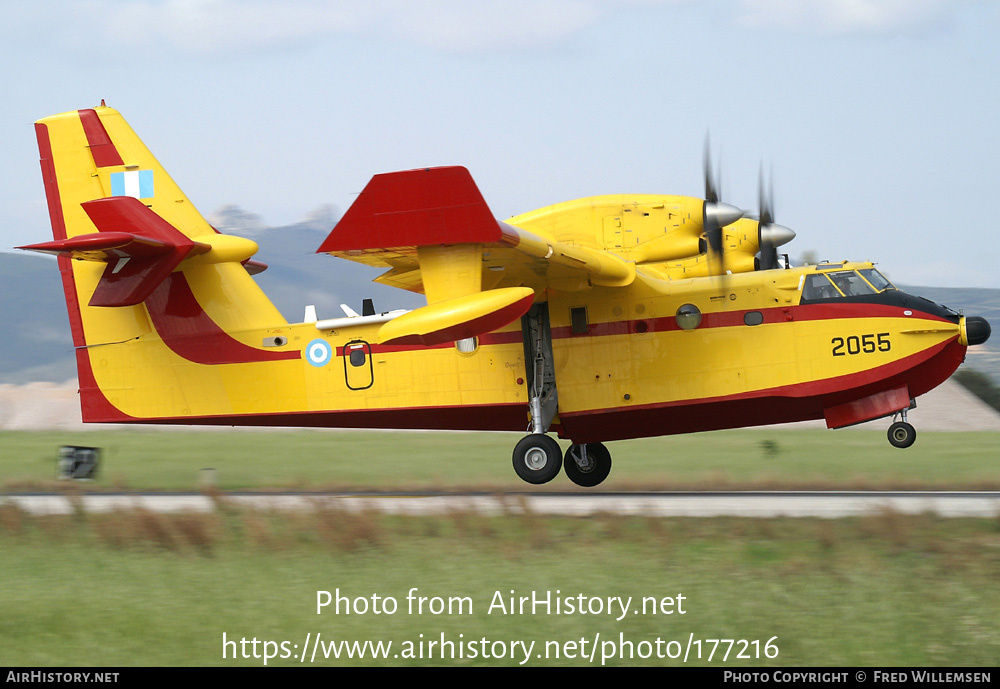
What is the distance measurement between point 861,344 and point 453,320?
677cm

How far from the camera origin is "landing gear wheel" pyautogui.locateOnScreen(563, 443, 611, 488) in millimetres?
17688

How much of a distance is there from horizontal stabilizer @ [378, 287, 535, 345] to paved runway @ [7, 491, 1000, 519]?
7.72 ft

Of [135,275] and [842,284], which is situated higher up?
[135,275]

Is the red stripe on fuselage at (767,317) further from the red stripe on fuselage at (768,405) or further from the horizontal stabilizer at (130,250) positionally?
the horizontal stabilizer at (130,250)

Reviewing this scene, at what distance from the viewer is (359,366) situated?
54.1 feet

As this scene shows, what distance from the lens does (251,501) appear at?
51.4 feet

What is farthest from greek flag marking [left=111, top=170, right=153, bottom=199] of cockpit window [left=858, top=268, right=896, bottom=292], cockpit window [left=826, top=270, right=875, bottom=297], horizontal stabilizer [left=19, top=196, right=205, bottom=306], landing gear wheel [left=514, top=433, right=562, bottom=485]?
cockpit window [left=858, top=268, right=896, bottom=292]

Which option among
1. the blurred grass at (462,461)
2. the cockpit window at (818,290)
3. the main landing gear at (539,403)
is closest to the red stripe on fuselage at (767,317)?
the cockpit window at (818,290)

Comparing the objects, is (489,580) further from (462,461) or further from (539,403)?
(462,461)

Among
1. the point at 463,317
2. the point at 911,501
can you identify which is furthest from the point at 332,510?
the point at 911,501

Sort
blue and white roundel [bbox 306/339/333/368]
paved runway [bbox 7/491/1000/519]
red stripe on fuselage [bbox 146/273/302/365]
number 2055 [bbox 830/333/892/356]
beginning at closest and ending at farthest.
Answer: paved runway [bbox 7/491/1000/519] < number 2055 [bbox 830/333/892/356] < blue and white roundel [bbox 306/339/333/368] < red stripe on fuselage [bbox 146/273/302/365]

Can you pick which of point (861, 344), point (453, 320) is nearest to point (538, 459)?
point (453, 320)

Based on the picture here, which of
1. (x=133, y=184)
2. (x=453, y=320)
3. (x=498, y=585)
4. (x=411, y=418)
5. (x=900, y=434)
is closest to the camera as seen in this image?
(x=498, y=585)

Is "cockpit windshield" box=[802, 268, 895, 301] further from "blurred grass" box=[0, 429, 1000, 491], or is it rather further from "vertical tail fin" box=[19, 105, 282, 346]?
"vertical tail fin" box=[19, 105, 282, 346]
